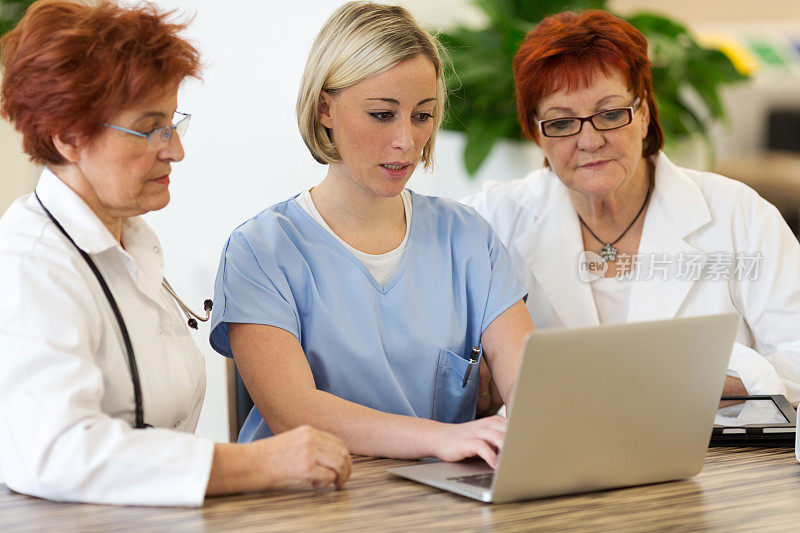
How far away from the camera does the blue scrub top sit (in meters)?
1.52

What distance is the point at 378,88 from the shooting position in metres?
1.54

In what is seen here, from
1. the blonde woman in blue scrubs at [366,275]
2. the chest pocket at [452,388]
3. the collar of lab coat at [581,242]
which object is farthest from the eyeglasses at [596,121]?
the chest pocket at [452,388]

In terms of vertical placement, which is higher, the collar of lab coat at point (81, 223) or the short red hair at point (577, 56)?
the short red hair at point (577, 56)

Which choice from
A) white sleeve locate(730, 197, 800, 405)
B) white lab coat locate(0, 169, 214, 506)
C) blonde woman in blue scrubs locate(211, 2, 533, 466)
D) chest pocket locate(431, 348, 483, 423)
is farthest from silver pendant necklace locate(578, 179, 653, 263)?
white lab coat locate(0, 169, 214, 506)

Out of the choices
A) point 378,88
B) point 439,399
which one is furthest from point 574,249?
point 378,88

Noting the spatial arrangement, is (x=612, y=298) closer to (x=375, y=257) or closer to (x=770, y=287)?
(x=770, y=287)

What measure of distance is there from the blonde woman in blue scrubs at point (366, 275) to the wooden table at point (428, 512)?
0.95 ft

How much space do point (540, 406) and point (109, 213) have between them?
666 mm

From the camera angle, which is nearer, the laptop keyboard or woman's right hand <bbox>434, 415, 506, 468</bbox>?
the laptop keyboard

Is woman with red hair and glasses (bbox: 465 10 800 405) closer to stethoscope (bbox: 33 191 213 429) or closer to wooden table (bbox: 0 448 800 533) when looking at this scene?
wooden table (bbox: 0 448 800 533)

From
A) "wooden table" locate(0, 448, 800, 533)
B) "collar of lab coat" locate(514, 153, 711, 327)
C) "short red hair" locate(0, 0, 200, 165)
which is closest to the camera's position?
"wooden table" locate(0, 448, 800, 533)

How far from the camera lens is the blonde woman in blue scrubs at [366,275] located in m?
1.47

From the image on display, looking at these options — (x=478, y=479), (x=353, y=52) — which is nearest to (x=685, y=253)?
(x=353, y=52)

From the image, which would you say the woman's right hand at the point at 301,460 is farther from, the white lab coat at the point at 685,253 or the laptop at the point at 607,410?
the white lab coat at the point at 685,253
